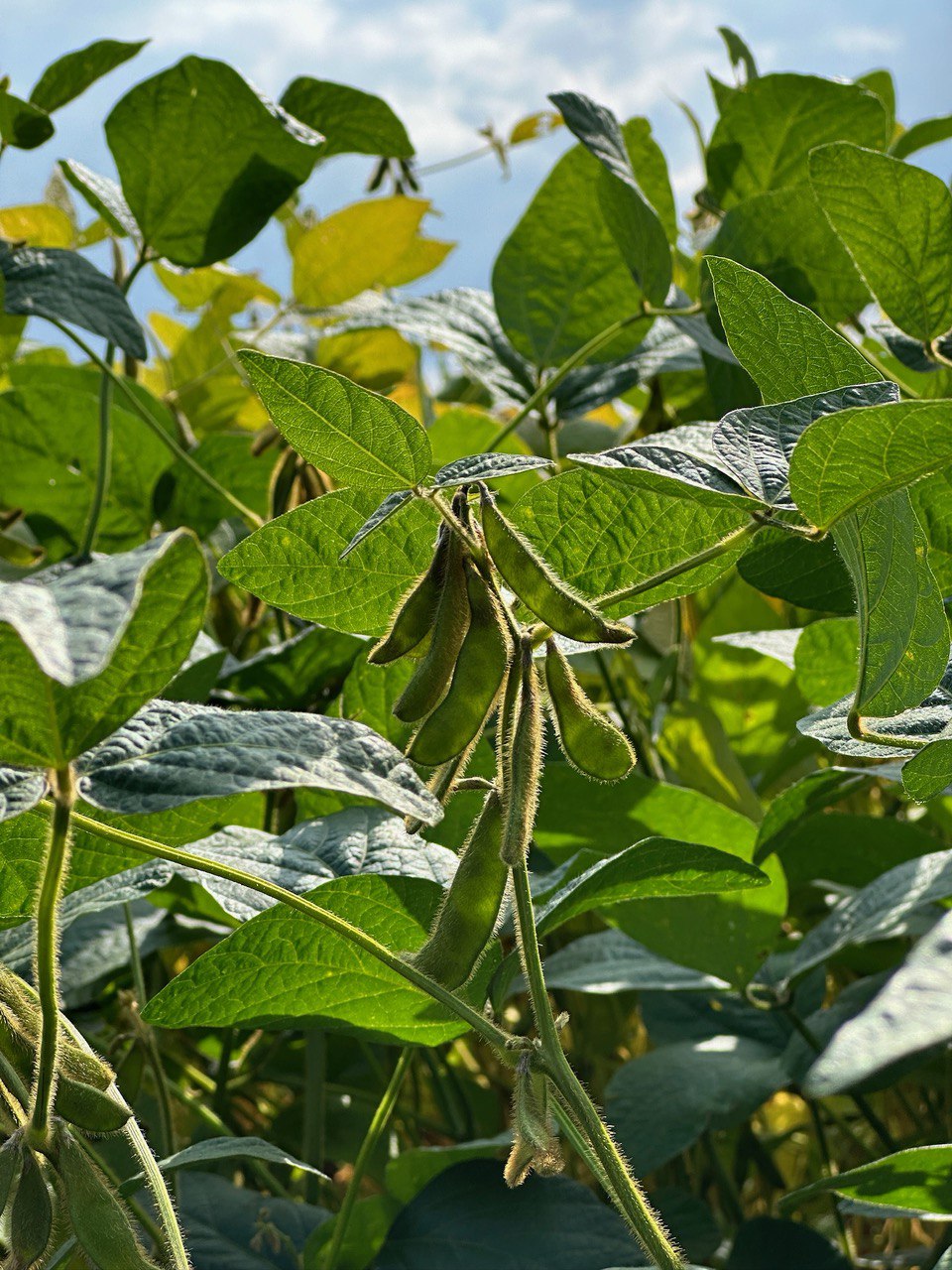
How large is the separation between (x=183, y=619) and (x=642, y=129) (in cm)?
65

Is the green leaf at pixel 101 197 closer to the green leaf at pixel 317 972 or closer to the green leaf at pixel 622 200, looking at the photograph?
the green leaf at pixel 622 200

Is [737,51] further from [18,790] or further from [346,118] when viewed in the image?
[18,790]

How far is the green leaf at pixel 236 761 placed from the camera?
1.08 ft

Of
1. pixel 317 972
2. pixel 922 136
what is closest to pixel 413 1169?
pixel 317 972

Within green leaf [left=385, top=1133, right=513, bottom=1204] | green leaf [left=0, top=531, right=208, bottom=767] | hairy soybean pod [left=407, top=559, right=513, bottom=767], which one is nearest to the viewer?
green leaf [left=0, top=531, right=208, bottom=767]

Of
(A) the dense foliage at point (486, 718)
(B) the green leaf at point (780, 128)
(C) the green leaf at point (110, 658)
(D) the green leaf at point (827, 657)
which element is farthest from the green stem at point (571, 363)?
(C) the green leaf at point (110, 658)

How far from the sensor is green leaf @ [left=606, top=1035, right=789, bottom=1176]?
578mm

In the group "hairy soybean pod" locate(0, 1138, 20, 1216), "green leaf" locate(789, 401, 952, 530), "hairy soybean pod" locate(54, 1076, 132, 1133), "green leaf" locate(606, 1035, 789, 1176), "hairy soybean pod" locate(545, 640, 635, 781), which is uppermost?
"green leaf" locate(789, 401, 952, 530)

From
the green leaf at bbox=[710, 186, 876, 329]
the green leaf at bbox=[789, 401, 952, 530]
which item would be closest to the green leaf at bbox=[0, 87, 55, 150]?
the green leaf at bbox=[710, 186, 876, 329]

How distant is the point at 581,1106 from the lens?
35 cm

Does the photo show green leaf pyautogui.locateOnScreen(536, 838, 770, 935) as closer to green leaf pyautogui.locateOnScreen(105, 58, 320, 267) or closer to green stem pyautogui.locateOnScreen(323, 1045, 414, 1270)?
green stem pyautogui.locateOnScreen(323, 1045, 414, 1270)

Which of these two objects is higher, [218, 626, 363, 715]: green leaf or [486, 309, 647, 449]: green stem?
[486, 309, 647, 449]: green stem

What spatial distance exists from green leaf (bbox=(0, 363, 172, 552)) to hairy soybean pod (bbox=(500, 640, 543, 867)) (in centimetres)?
60

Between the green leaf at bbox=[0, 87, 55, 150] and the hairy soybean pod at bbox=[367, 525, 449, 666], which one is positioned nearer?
the hairy soybean pod at bbox=[367, 525, 449, 666]
